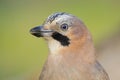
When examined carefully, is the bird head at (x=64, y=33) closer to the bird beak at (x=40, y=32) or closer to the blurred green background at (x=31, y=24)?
the bird beak at (x=40, y=32)

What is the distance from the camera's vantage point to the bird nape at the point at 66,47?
873cm

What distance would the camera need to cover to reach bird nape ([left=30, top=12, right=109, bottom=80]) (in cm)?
873

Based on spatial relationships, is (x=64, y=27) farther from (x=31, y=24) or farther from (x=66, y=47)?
(x=31, y=24)

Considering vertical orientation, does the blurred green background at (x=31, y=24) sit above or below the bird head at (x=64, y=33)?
below

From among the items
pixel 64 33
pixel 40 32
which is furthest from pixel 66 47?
pixel 40 32

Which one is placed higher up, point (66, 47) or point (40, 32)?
point (40, 32)

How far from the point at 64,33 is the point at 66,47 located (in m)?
0.18

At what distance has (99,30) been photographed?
16141mm

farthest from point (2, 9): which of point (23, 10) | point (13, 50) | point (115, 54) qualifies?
point (115, 54)

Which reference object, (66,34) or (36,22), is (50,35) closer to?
(66,34)

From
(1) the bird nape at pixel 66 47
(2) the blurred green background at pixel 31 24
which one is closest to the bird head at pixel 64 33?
(1) the bird nape at pixel 66 47

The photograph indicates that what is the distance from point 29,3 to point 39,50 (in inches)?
97.4

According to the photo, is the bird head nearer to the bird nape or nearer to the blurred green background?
the bird nape

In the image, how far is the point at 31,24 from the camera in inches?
652
